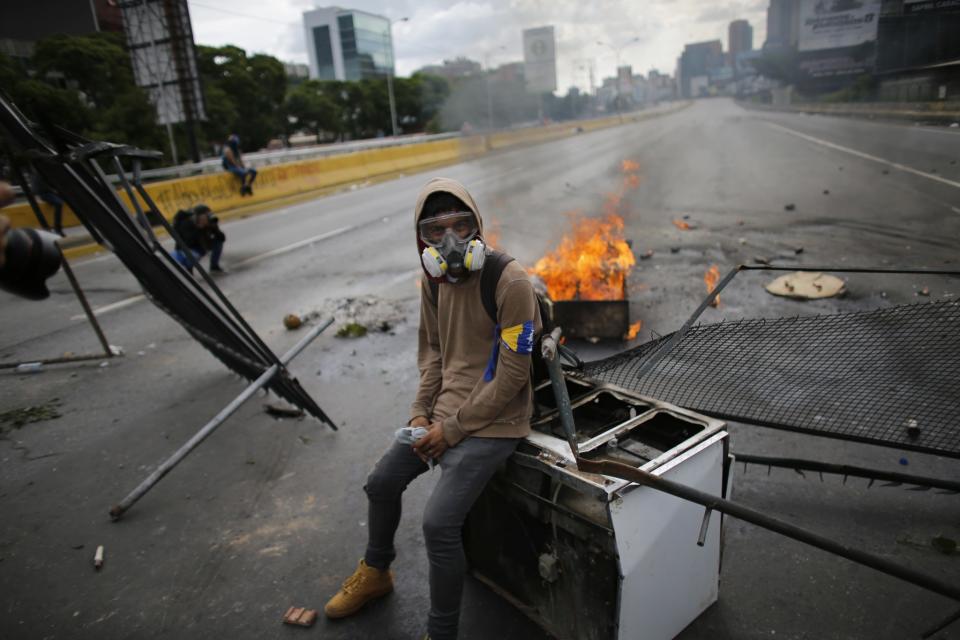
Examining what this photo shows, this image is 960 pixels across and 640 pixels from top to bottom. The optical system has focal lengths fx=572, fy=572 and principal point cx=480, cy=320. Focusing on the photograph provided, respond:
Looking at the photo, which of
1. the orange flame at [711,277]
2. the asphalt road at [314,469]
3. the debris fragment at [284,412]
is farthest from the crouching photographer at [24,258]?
the orange flame at [711,277]

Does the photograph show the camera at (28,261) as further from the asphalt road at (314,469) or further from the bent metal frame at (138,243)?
the asphalt road at (314,469)

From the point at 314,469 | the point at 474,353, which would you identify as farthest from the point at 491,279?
the point at 314,469

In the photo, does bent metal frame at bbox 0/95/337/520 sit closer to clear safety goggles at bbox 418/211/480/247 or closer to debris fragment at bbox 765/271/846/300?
clear safety goggles at bbox 418/211/480/247

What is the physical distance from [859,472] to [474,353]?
2143 mm

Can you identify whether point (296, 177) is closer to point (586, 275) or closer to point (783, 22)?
point (586, 275)

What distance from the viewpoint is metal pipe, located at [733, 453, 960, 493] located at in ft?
9.21

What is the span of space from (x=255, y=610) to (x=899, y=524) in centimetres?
340

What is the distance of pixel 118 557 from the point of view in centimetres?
332

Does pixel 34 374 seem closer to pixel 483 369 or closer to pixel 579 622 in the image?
pixel 483 369

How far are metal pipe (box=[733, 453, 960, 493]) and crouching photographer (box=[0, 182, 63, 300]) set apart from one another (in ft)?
10.5

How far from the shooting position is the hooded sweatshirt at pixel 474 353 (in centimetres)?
246

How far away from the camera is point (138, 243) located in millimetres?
3688

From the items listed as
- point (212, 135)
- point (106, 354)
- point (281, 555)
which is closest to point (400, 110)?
point (212, 135)

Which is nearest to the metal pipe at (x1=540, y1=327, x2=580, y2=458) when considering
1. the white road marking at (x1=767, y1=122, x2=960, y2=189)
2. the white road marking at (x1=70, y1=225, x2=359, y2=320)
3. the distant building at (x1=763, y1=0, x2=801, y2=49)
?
the white road marking at (x1=70, y1=225, x2=359, y2=320)
